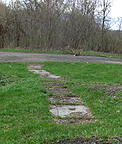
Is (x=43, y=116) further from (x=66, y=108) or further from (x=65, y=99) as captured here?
(x=65, y=99)

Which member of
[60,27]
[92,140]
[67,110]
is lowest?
[67,110]

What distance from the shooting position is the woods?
2448cm

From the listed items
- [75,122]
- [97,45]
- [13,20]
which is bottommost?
[75,122]

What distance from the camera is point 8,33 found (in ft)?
94.5

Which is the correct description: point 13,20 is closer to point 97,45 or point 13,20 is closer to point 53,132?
point 97,45

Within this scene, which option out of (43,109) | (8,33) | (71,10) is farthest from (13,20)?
(43,109)

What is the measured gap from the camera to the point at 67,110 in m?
4.71

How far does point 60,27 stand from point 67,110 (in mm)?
22666

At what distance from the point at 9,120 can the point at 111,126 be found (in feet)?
6.68

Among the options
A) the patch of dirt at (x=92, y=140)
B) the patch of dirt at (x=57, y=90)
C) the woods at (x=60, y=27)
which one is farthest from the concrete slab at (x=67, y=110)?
the woods at (x=60, y=27)

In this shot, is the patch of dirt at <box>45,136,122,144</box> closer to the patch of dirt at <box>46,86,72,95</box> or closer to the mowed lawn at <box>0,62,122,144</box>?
the mowed lawn at <box>0,62,122,144</box>

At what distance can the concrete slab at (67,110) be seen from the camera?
4455mm

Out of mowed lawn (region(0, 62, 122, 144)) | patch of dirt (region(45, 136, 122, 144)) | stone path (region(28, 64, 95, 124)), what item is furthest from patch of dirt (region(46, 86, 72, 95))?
patch of dirt (region(45, 136, 122, 144))

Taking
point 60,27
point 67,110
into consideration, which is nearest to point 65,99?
point 67,110
